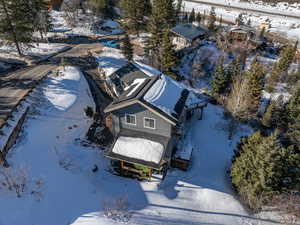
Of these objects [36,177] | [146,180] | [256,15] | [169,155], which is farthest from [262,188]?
[256,15]

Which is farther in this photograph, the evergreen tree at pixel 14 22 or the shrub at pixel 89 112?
the evergreen tree at pixel 14 22

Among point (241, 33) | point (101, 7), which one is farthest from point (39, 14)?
Answer: point (241, 33)

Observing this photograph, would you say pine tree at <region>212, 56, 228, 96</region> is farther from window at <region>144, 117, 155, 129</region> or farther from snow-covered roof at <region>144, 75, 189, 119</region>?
window at <region>144, 117, 155, 129</region>

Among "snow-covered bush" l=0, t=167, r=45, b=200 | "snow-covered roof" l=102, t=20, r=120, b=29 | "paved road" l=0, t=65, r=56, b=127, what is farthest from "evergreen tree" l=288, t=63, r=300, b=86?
"snow-covered roof" l=102, t=20, r=120, b=29

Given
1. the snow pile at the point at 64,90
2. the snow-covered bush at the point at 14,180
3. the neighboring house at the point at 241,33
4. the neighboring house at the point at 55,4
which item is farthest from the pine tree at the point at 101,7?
the snow-covered bush at the point at 14,180

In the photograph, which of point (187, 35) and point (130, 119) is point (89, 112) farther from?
point (187, 35)

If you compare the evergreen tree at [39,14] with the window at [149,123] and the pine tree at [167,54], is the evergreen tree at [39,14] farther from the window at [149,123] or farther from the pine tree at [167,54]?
the window at [149,123]
